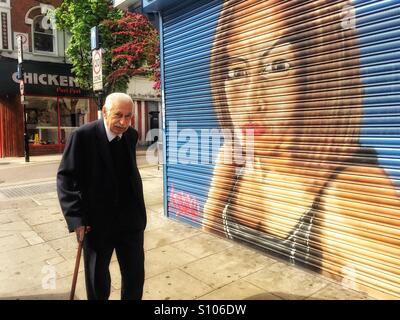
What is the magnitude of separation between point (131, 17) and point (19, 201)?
7203 mm

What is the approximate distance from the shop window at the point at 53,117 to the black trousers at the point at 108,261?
17978 mm

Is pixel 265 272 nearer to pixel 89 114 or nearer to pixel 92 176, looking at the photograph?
pixel 92 176

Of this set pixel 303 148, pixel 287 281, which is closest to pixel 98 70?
pixel 303 148

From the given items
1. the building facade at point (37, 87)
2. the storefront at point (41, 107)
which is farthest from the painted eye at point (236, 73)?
the storefront at point (41, 107)

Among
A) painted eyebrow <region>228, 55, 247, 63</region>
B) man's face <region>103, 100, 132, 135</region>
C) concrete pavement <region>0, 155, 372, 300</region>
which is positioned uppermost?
painted eyebrow <region>228, 55, 247, 63</region>

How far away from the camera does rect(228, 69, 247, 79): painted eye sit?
522 cm

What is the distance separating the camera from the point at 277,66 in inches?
184

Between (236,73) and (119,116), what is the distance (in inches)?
110

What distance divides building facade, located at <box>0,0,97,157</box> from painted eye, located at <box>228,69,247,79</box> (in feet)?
50.4

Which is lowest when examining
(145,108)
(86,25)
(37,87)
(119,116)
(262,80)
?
(119,116)

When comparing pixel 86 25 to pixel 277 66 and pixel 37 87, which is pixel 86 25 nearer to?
pixel 37 87

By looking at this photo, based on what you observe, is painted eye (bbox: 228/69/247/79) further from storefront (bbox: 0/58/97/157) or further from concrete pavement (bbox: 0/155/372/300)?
storefront (bbox: 0/58/97/157)

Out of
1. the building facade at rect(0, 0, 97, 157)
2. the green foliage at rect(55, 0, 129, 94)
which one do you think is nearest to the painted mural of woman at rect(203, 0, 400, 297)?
the green foliage at rect(55, 0, 129, 94)

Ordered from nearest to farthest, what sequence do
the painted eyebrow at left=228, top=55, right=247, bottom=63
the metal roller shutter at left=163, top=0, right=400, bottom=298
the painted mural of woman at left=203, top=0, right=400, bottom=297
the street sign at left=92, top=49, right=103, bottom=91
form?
Answer: 1. the metal roller shutter at left=163, top=0, right=400, bottom=298
2. the painted mural of woman at left=203, top=0, right=400, bottom=297
3. the painted eyebrow at left=228, top=55, right=247, bottom=63
4. the street sign at left=92, top=49, right=103, bottom=91
